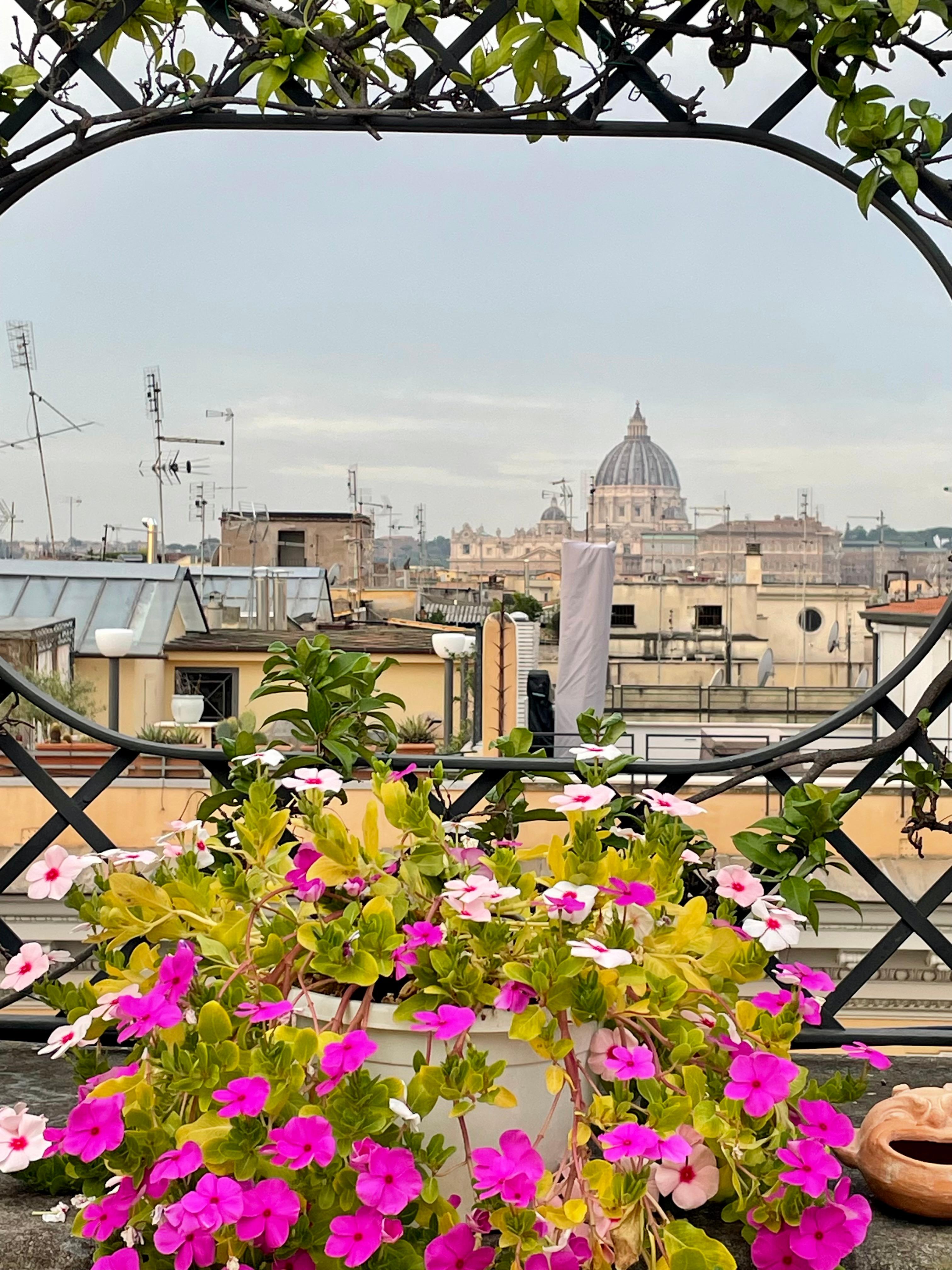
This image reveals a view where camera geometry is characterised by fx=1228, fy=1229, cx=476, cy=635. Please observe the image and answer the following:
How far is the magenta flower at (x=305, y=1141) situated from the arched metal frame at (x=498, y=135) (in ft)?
1.72

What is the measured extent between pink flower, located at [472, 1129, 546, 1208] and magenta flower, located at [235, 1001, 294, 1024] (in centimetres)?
19

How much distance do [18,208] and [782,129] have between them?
0.94 meters

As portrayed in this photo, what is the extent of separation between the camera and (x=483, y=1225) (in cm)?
97

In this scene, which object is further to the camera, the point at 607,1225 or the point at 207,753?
the point at 207,753

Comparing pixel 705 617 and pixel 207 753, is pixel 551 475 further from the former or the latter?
pixel 207 753

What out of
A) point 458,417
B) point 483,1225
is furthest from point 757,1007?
point 458,417

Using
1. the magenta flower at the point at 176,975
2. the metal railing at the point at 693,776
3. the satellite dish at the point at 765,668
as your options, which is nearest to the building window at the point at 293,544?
the satellite dish at the point at 765,668

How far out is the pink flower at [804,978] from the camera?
1.13 meters

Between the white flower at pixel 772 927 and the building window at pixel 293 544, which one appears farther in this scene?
the building window at pixel 293 544

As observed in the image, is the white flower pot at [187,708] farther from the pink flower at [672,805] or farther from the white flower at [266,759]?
the pink flower at [672,805]

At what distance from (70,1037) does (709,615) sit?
2562 cm

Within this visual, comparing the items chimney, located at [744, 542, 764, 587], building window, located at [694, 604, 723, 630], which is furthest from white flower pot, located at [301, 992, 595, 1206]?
chimney, located at [744, 542, 764, 587]

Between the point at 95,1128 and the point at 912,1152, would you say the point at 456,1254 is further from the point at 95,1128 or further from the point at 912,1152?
the point at 912,1152

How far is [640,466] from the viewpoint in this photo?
9181 cm
